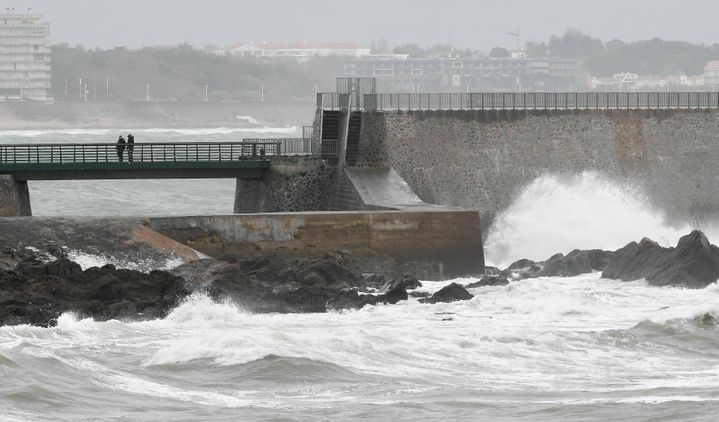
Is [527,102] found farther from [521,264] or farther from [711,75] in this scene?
[711,75]

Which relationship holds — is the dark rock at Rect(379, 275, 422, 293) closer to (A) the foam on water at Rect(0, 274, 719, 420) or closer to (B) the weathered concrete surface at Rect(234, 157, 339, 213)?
(A) the foam on water at Rect(0, 274, 719, 420)

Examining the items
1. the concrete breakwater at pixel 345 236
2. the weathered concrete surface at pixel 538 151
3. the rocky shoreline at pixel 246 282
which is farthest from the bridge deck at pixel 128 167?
the rocky shoreline at pixel 246 282

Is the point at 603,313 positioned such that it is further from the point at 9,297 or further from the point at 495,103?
the point at 495,103

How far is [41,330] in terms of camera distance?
65.5ft

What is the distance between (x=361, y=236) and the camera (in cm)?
2623

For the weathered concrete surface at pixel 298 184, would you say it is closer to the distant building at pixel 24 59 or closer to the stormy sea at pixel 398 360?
the stormy sea at pixel 398 360

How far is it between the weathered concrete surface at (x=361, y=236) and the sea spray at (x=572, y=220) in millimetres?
4024

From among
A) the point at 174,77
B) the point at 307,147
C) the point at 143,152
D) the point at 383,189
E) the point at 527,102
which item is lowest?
the point at 174,77

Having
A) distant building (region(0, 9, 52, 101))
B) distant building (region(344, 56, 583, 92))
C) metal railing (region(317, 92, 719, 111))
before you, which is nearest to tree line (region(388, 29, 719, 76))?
distant building (region(344, 56, 583, 92))

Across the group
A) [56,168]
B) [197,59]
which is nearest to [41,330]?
[56,168]

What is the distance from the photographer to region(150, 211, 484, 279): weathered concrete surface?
85.2 ft

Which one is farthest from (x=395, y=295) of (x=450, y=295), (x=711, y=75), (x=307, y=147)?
(x=711, y=75)

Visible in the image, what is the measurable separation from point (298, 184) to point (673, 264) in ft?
26.0

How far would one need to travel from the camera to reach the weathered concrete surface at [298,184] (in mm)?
30578
